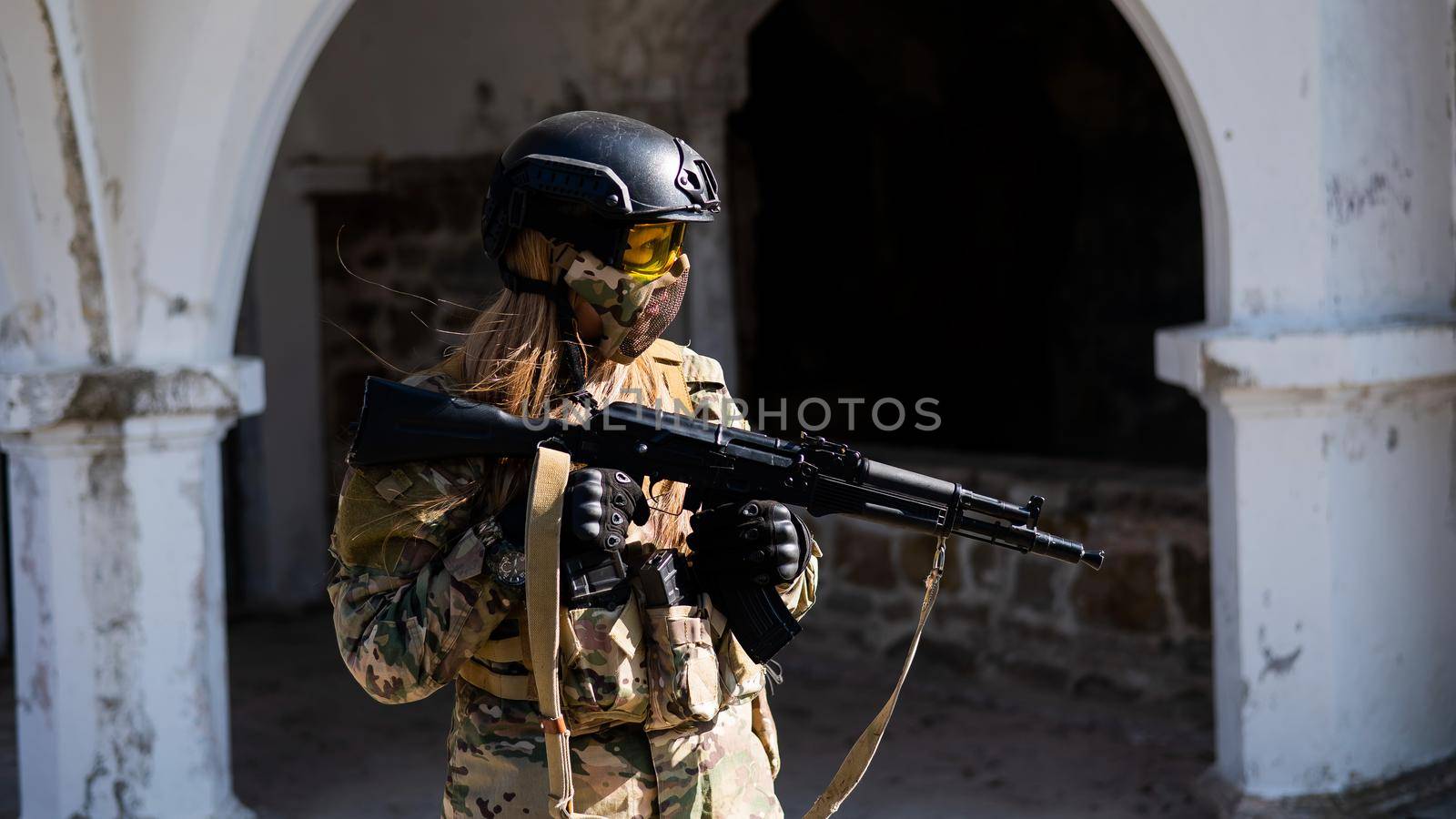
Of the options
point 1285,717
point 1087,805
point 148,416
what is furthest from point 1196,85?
point 148,416

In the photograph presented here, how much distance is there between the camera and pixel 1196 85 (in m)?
3.69

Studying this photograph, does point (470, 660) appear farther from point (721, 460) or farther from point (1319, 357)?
point (1319, 357)

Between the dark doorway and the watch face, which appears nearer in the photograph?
the watch face

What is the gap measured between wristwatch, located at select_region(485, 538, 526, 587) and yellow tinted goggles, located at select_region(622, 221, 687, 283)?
42 centimetres

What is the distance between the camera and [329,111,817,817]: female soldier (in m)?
1.89

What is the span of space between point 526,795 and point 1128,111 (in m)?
6.73

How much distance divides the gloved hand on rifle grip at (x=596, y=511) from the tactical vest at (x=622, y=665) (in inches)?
4.7

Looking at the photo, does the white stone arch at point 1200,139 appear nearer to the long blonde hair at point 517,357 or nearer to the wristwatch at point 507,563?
the long blonde hair at point 517,357

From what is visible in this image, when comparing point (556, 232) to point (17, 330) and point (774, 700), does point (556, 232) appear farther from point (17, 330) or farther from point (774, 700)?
point (774, 700)

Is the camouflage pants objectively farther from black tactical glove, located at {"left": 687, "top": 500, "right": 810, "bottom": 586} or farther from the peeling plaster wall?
the peeling plaster wall

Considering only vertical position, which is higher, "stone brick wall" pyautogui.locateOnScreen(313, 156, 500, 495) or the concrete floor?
"stone brick wall" pyautogui.locateOnScreen(313, 156, 500, 495)

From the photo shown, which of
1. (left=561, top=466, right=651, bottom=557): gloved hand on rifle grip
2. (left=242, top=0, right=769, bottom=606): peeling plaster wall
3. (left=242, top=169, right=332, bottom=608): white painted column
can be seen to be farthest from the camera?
(left=242, top=169, right=332, bottom=608): white painted column

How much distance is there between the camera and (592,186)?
77.7 inches

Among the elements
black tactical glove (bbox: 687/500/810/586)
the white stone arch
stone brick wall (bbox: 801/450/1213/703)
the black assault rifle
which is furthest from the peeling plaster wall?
black tactical glove (bbox: 687/500/810/586)
